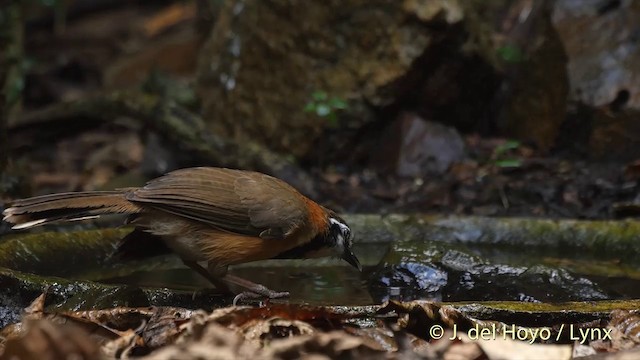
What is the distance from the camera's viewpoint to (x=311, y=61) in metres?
7.89

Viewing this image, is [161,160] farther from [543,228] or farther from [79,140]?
[543,228]

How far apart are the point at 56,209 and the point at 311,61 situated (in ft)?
15.1

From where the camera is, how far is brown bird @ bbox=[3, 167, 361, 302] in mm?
3715

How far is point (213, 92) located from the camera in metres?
8.55

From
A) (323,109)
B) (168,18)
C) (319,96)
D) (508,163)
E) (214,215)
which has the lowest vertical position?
(508,163)

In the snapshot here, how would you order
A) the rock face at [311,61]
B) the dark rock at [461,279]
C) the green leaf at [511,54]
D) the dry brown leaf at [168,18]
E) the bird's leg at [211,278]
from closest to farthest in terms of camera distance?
the dark rock at [461,279], the bird's leg at [211,278], the rock face at [311,61], the green leaf at [511,54], the dry brown leaf at [168,18]

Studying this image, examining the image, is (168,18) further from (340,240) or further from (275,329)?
(275,329)

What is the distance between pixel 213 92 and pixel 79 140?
2744 millimetres

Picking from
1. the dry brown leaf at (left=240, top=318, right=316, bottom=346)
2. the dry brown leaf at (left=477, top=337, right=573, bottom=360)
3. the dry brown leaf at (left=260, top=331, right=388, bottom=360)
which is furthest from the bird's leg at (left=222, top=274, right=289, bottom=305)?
the dry brown leaf at (left=477, top=337, right=573, bottom=360)

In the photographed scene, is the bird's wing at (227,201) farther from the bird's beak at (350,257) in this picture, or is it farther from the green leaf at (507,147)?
the green leaf at (507,147)

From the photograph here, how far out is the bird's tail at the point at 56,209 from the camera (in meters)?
3.56

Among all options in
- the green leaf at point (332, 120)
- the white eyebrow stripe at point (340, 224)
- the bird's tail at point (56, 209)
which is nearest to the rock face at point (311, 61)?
the green leaf at point (332, 120)

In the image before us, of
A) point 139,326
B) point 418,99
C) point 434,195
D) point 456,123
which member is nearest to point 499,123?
point 456,123

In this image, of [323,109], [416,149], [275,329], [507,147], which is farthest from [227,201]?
[507,147]
